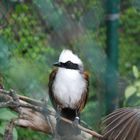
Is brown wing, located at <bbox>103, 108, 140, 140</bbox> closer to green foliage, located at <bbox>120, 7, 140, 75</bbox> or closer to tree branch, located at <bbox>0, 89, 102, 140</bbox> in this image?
tree branch, located at <bbox>0, 89, 102, 140</bbox>

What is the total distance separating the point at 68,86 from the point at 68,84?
1 centimetres

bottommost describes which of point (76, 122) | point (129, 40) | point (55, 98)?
point (76, 122)

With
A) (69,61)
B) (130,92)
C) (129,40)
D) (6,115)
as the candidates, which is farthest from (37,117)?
(129,40)

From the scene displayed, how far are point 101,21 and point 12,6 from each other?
1.88 ft

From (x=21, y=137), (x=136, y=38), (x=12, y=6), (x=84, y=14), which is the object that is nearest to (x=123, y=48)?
(x=136, y=38)

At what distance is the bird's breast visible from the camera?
3.13 metres

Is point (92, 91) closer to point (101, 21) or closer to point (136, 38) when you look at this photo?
point (101, 21)

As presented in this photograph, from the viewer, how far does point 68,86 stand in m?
3.14

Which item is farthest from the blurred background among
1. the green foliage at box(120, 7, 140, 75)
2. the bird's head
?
the green foliage at box(120, 7, 140, 75)

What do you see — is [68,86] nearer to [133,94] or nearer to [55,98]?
[55,98]

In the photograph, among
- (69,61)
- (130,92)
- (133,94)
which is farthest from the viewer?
(133,94)

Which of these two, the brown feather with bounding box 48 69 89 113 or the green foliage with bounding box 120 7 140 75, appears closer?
the brown feather with bounding box 48 69 89 113

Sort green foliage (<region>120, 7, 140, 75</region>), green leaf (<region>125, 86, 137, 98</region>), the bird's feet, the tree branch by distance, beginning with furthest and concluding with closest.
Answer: green foliage (<region>120, 7, 140, 75</region>)
green leaf (<region>125, 86, 137, 98</region>)
the bird's feet
the tree branch

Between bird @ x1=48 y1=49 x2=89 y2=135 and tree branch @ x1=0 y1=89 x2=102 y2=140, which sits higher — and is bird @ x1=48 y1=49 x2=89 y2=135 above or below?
above
